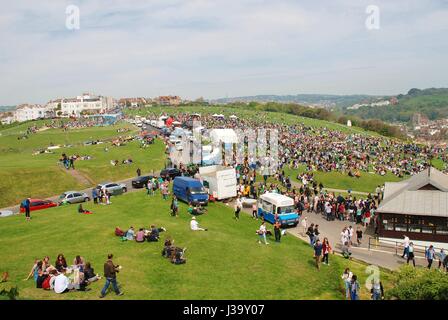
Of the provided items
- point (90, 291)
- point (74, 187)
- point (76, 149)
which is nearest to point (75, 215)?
point (90, 291)

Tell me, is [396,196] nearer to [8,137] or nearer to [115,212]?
[115,212]

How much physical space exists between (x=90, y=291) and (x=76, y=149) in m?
48.9

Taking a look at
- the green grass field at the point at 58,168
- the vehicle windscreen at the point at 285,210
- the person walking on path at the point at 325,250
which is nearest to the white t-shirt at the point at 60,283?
the person walking on path at the point at 325,250

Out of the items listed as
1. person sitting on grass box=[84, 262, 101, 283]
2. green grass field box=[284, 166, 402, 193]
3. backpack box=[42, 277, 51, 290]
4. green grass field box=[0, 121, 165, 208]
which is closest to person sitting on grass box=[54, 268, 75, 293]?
backpack box=[42, 277, 51, 290]

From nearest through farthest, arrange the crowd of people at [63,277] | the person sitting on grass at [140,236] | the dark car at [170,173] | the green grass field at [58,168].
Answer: the crowd of people at [63,277] < the person sitting on grass at [140,236] < the green grass field at [58,168] < the dark car at [170,173]

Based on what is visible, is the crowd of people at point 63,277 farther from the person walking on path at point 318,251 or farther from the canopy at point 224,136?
the canopy at point 224,136

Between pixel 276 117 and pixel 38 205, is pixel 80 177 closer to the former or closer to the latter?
pixel 38 205

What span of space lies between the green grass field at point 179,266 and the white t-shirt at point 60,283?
239 millimetres

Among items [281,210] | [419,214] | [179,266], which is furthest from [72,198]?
[419,214]

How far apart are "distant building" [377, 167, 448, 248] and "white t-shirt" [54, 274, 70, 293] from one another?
21.9 meters

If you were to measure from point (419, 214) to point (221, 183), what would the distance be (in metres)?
15.3

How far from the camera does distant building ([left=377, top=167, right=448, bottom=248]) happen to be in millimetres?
27672

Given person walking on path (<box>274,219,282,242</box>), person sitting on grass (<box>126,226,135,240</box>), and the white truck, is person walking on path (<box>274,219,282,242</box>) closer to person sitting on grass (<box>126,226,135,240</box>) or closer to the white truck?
person sitting on grass (<box>126,226,135,240</box>)

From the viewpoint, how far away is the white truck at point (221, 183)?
1316 inches
